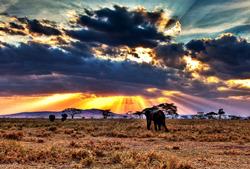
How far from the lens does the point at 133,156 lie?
1908cm

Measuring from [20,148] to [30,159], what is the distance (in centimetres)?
207

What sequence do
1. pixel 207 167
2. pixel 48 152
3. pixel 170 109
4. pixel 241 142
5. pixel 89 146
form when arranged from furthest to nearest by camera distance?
pixel 170 109 < pixel 241 142 < pixel 89 146 < pixel 48 152 < pixel 207 167

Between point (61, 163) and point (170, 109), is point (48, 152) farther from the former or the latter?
point (170, 109)

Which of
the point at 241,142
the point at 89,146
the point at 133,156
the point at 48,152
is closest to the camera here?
the point at 133,156

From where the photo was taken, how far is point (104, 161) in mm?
19172

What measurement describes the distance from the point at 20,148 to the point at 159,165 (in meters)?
8.10

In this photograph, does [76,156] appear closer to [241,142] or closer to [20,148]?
[20,148]

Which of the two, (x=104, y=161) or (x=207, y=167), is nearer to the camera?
(x=207, y=167)

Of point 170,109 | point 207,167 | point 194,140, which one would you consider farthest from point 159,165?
point 170,109

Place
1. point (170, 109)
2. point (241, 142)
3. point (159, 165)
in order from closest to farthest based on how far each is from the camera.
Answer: point (159, 165)
point (241, 142)
point (170, 109)

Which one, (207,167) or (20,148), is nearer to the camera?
(207,167)

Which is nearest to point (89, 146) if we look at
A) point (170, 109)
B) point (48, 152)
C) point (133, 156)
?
point (48, 152)

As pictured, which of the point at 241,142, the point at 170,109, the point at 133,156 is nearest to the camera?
the point at 133,156

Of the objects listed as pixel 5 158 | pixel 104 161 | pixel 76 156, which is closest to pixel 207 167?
pixel 104 161
